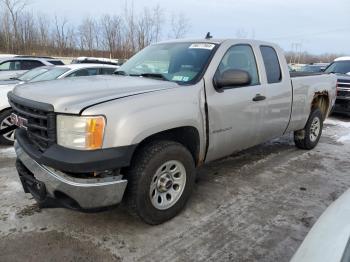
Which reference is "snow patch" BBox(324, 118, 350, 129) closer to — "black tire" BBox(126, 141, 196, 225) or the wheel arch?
the wheel arch

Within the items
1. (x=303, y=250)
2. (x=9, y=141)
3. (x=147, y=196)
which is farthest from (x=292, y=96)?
(x=9, y=141)

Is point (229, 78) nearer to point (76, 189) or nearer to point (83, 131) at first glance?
point (83, 131)

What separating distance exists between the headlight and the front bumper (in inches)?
11.6

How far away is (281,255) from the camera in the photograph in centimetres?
321

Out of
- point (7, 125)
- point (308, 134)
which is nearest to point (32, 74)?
point (7, 125)

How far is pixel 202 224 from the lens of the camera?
12.2 ft

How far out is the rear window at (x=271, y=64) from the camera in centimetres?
499

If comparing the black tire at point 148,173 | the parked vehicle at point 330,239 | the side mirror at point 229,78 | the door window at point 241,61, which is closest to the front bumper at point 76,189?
the black tire at point 148,173

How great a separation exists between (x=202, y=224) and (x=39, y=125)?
185cm

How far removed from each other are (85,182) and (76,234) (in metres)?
0.77

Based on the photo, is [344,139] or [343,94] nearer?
[344,139]

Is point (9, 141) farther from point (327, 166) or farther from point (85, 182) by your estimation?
point (327, 166)

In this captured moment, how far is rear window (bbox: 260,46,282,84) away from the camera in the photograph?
499 cm

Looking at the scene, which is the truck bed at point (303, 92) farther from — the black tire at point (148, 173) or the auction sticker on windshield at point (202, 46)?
the black tire at point (148, 173)
